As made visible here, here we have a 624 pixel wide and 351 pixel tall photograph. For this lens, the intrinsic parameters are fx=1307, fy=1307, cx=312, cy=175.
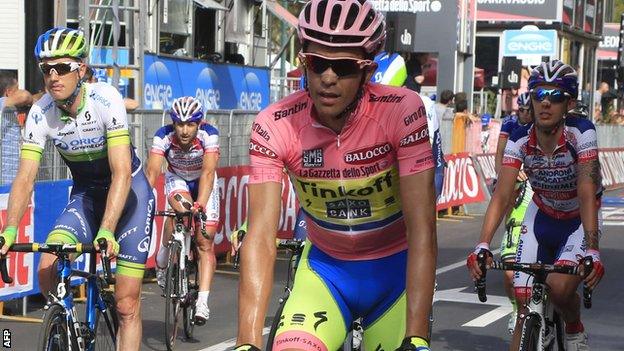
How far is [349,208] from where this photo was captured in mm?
4883

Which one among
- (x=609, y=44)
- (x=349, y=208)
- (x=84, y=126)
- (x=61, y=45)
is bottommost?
(x=349, y=208)

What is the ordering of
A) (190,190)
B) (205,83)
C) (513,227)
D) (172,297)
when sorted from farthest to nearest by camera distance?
1. (205,83)
2. (190,190)
3. (513,227)
4. (172,297)

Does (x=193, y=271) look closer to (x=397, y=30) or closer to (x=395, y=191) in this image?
(x=395, y=191)

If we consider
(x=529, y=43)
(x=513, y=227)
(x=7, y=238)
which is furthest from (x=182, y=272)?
(x=529, y=43)

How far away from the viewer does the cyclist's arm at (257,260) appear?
4.27 m

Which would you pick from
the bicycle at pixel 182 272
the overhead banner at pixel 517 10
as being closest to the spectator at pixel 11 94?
the bicycle at pixel 182 272

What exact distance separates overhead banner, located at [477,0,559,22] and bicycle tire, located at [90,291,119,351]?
49319mm

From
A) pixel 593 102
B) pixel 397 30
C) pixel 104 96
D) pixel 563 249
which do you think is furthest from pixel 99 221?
pixel 593 102

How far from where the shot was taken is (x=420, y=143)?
4.66m

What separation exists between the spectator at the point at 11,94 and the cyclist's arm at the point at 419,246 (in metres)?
9.27

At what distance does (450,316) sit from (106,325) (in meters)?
4.64

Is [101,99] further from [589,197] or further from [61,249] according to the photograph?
[589,197]

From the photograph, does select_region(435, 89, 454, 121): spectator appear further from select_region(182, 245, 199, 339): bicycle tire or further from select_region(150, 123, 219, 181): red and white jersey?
→ select_region(182, 245, 199, 339): bicycle tire

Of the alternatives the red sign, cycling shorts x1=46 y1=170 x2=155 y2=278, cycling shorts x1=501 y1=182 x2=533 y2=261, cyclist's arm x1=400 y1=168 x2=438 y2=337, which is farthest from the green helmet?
the red sign
